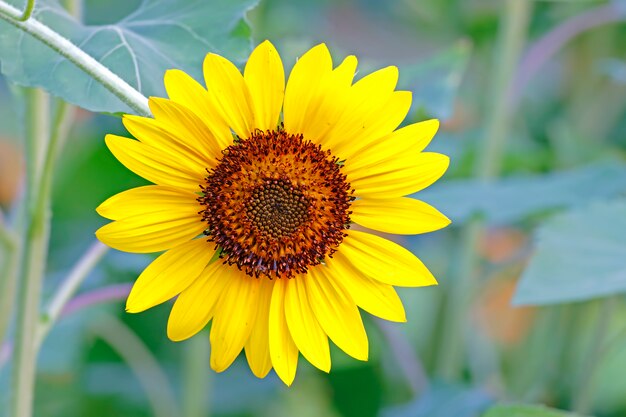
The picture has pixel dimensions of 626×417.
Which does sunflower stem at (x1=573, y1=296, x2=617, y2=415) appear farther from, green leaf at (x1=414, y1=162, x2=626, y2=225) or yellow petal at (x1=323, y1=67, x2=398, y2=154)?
yellow petal at (x1=323, y1=67, x2=398, y2=154)

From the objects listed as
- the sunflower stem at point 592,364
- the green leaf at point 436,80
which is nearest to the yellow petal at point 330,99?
the green leaf at point 436,80

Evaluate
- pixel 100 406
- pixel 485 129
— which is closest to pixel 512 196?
pixel 485 129

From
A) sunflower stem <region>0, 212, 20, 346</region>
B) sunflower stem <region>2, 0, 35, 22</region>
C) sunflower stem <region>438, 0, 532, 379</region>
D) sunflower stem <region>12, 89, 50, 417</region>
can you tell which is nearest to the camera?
sunflower stem <region>2, 0, 35, 22</region>

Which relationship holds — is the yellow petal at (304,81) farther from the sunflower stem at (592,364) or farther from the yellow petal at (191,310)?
the sunflower stem at (592,364)

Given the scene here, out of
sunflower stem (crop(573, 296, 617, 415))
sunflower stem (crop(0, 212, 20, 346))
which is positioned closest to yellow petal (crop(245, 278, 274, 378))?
sunflower stem (crop(0, 212, 20, 346))

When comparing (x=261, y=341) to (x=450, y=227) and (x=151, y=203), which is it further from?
(x=450, y=227)

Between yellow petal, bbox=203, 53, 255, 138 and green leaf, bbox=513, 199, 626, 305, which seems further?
green leaf, bbox=513, 199, 626, 305

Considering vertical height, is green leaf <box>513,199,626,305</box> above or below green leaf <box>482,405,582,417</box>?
above

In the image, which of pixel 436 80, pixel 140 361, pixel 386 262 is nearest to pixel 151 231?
pixel 386 262
